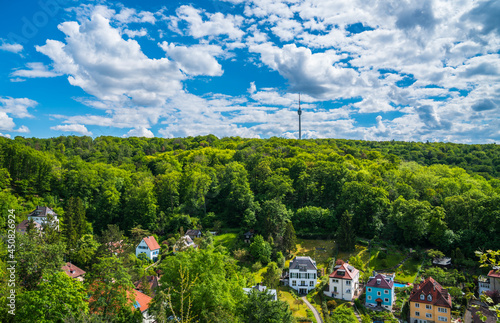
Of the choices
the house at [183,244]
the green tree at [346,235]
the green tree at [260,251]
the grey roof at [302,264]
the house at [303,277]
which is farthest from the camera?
the green tree at [346,235]

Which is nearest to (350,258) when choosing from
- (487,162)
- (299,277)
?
(299,277)

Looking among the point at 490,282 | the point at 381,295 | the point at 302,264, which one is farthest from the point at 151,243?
the point at 490,282

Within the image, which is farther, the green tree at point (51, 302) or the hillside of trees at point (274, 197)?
the hillside of trees at point (274, 197)

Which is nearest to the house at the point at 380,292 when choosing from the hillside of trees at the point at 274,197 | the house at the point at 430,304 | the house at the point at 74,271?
the house at the point at 430,304

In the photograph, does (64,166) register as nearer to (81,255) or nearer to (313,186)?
(81,255)

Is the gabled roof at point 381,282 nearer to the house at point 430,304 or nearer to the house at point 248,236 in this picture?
the house at point 430,304

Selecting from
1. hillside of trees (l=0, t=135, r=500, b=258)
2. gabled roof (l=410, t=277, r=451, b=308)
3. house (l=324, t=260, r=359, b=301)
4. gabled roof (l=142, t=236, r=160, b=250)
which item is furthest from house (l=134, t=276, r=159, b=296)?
gabled roof (l=410, t=277, r=451, b=308)

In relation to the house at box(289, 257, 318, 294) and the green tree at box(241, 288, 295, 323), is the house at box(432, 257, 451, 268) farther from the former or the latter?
the green tree at box(241, 288, 295, 323)
